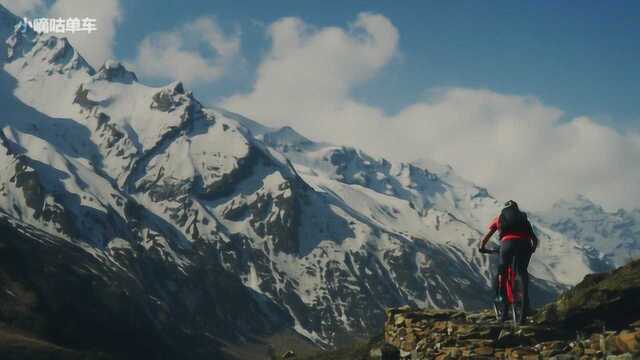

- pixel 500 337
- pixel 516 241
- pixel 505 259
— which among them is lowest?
pixel 500 337

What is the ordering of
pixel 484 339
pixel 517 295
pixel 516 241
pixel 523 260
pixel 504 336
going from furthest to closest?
1. pixel 517 295
2. pixel 523 260
3. pixel 516 241
4. pixel 484 339
5. pixel 504 336

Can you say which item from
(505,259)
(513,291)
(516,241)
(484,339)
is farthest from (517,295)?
(484,339)

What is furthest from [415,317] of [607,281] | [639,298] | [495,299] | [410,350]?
[607,281]

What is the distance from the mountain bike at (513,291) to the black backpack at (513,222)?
1176 mm

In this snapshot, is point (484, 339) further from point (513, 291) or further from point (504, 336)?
point (513, 291)

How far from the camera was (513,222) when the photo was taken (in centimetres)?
3175

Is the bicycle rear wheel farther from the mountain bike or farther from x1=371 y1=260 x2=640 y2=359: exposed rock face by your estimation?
x1=371 y1=260 x2=640 y2=359: exposed rock face

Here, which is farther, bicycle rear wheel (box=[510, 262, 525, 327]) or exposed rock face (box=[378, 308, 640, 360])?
bicycle rear wheel (box=[510, 262, 525, 327])

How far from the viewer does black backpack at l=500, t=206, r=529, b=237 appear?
3173 cm

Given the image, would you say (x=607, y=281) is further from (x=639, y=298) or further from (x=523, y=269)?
(x=523, y=269)

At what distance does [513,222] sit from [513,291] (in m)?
2.90

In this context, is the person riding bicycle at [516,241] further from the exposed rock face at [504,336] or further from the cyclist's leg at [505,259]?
the exposed rock face at [504,336]

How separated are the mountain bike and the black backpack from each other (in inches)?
46.3

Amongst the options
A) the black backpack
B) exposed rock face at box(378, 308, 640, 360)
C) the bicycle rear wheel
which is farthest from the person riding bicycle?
exposed rock face at box(378, 308, 640, 360)
